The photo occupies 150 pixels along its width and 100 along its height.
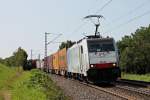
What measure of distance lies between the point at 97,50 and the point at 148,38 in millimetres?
54872

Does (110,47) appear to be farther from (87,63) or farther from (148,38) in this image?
(148,38)

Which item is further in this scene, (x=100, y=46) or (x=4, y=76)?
(x=4, y=76)

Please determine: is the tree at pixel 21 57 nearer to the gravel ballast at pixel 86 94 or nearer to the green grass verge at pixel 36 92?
the gravel ballast at pixel 86 94

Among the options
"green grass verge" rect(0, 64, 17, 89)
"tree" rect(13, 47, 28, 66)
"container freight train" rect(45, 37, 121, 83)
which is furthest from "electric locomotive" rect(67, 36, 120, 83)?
"tree" rect(13, 47, 28, 66)

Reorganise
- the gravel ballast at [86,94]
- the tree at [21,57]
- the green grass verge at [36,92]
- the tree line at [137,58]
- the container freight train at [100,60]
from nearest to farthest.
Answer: the green grass verge at [36,92] → the gravel ballast at [86,94] → the container freight train at [100,60] → the tree line at [137,58] → the tree at [21,57]

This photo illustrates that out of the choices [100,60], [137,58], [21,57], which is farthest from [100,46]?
[21,57]

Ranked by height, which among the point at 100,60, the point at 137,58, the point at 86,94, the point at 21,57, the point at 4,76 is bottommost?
the point at 86,94

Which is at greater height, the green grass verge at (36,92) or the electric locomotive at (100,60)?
the electric locomotive at (100,60)

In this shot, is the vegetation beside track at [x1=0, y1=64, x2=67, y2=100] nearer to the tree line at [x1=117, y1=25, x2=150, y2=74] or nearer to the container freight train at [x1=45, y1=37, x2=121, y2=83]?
the container freight train at [x1=45, y1=37, x2=121, y2=83]

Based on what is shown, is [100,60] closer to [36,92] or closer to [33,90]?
[33,90]

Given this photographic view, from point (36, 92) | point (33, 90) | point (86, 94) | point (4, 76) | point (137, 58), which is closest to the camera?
point (36, 92)

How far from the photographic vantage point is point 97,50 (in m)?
29.8

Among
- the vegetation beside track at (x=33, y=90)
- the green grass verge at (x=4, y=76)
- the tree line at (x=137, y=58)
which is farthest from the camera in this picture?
the tree line at (x=137, y=58)

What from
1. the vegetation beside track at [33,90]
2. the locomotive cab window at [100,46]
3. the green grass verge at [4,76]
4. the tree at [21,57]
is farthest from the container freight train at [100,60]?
the tree at [21,57]
